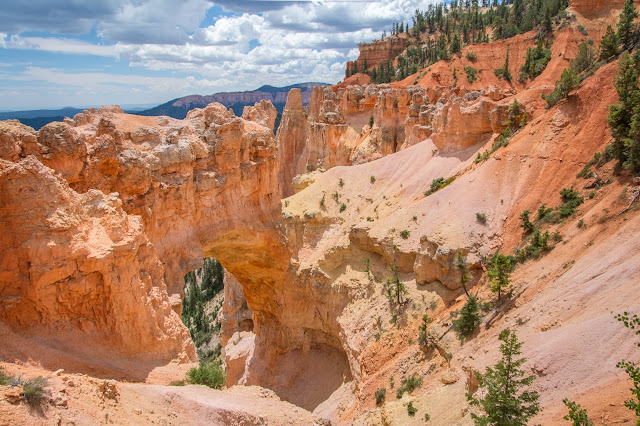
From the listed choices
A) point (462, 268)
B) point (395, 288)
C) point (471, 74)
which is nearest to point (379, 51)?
point (471, 74)

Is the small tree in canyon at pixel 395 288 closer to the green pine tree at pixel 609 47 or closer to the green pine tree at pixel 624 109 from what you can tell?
the green pine tree at pixel 624 109

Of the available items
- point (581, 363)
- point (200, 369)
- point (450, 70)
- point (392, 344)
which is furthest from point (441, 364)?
point (450, 70)

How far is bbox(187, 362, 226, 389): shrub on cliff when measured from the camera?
15.4 metres

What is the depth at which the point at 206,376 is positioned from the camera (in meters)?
15.6

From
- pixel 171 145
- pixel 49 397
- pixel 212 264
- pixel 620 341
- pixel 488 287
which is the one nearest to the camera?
pixel 49 397

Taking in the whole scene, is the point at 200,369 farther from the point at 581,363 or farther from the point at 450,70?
the point at 450,70

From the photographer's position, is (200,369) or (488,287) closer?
(200,369)

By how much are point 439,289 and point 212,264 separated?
48576mm

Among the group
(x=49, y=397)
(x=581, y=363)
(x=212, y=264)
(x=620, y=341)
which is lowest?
(x=212, y=264)

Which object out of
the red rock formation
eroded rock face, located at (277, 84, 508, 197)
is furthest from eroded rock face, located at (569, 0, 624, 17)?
the red rock formation

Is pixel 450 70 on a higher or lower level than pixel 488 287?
higher

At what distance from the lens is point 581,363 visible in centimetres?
1504

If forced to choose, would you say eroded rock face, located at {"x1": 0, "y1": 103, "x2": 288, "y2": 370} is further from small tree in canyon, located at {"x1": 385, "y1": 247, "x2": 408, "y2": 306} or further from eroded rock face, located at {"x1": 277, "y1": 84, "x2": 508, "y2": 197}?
eroded rock face, located at {"x1": 277, "y1": 84, "x2": 508, "y2": 197}

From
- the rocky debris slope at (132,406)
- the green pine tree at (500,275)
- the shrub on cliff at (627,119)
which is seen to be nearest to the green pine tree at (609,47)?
the shrub on cliff at (627,119)
